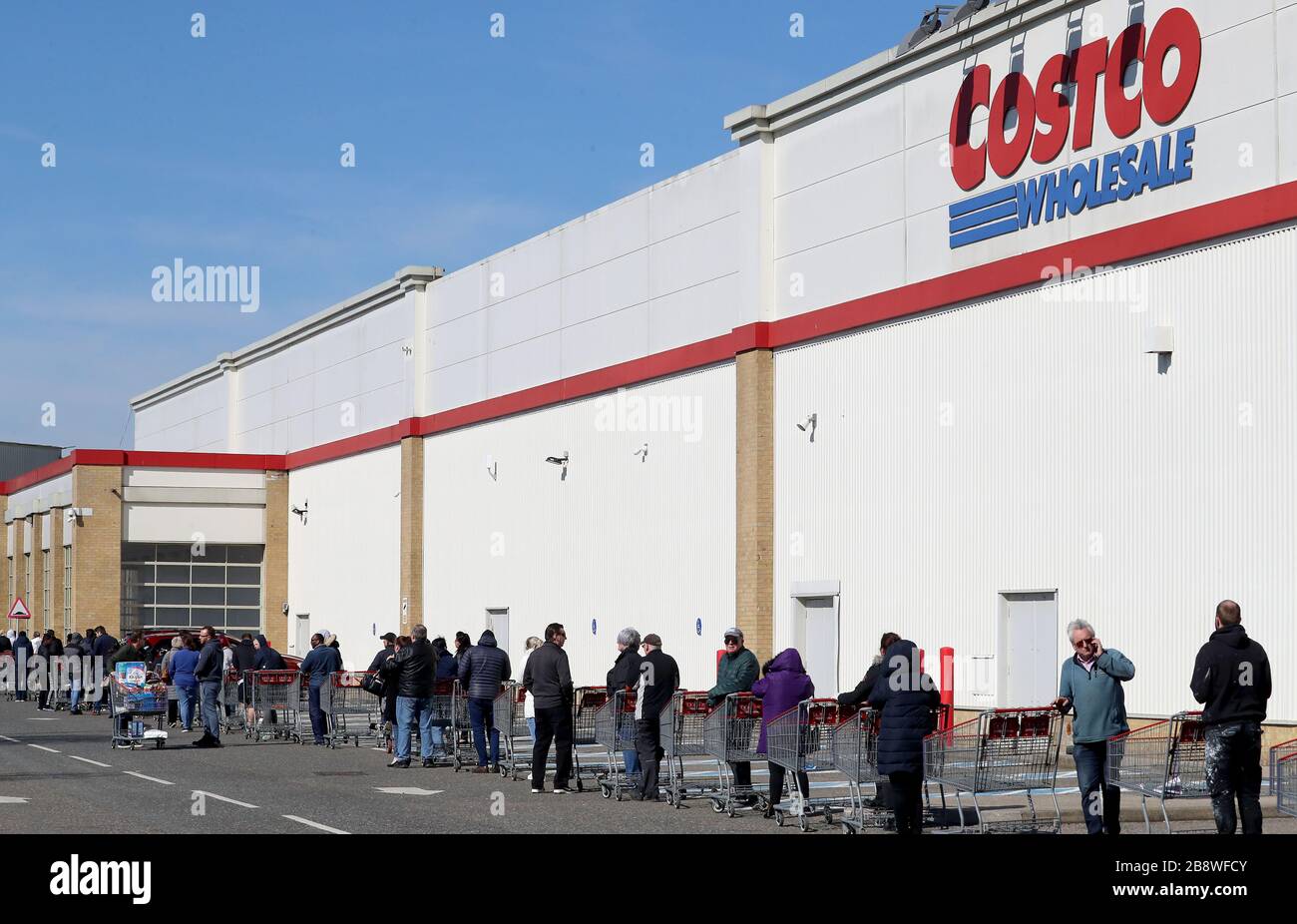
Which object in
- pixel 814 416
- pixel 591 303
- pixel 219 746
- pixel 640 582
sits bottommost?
pixel 219 746

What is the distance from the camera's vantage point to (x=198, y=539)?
176ft

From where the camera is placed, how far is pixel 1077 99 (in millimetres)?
23781

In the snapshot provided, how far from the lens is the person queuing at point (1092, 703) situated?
555 inches

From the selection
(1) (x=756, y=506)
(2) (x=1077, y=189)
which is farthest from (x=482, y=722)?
(2) (x=1077, y=189)

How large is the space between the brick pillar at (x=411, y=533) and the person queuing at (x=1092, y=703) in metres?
30.2

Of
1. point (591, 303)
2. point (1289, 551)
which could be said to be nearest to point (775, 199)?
point (591, 303)

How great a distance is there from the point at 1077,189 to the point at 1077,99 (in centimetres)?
117

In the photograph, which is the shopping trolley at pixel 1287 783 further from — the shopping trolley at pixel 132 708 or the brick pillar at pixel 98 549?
the brick pillar at pixel 98 549

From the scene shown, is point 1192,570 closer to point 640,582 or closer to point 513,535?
point 640,582

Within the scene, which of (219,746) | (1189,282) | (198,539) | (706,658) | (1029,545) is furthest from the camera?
(198,539)

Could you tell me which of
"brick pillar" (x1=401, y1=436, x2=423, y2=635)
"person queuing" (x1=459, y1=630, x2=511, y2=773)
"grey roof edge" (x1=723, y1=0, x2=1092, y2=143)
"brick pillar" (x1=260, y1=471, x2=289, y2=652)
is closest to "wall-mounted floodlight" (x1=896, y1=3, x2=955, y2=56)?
"grey roof edge" (x1=723, y1=0, x2=1092, y2=143)

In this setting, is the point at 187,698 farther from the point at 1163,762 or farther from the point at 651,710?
the point at 1163,762

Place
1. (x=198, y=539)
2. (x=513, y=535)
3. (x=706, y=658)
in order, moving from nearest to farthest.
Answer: (x=706, y=658) < (x=513, y=535) < (x=198, y=539)
